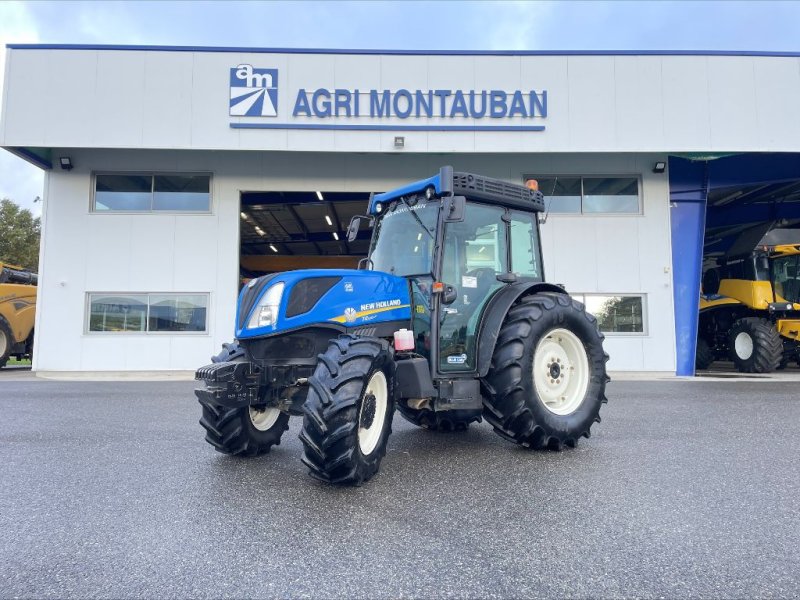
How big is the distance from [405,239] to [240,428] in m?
2.05

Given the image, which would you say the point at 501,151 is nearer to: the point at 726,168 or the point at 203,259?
the point at 726,168

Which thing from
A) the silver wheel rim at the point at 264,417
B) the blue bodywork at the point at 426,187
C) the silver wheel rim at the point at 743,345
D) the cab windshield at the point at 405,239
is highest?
the blue bodywork at the point at 426,187

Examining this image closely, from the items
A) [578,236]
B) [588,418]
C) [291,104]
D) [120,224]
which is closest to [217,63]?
[291,104]

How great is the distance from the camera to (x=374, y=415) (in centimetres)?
348

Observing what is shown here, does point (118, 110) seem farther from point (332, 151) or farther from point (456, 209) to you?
point (456, 209)

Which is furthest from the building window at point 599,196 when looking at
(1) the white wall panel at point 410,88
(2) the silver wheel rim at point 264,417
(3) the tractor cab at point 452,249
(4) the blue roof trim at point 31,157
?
(4) the blue roof trim at point 31,157

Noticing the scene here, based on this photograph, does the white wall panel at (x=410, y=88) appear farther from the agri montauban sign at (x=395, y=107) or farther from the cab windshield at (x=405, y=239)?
the cab windshield at (x=405, y=239)

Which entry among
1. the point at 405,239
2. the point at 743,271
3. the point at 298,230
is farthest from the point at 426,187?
the point at 298,230

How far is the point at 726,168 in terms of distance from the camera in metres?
12.9

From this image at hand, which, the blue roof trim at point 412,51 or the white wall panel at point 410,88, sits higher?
the blue roof trim at point 412,51

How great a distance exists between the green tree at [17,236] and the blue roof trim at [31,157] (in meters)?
20.6

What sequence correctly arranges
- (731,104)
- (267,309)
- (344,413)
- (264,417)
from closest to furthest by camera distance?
1. (344,413)
2. (267,309)
3. (264,417)
4. (731,104)

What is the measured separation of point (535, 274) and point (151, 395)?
6516 mm

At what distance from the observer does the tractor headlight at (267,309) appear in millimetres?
3445
